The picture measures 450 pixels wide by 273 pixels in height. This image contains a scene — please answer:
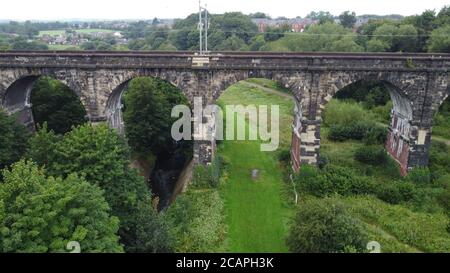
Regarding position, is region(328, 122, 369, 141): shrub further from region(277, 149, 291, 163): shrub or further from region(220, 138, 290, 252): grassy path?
region(220, 138, 290, 252): grassy path

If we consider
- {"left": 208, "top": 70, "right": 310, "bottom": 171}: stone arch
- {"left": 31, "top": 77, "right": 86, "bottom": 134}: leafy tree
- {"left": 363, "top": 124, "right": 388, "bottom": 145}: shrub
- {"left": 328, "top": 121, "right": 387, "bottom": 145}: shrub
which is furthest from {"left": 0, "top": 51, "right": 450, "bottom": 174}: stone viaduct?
{"left": 328, "top": 121, "right": 387, "bottom": 145}: shrub

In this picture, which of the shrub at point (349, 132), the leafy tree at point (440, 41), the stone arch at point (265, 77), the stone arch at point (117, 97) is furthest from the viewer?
the leafy tree at point (440, 41)

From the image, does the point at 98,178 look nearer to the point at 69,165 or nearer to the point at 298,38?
the point at 69,165

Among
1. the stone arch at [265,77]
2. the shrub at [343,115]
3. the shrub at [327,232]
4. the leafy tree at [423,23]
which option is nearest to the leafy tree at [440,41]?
the leafy tree at [423,23]

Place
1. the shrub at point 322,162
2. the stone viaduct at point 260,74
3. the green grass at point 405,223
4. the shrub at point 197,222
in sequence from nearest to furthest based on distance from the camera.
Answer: the green grass at point 405,223 → the shrub at point 197,222 → the stone viaduct at point 260,74 → the shrub at point 322,162

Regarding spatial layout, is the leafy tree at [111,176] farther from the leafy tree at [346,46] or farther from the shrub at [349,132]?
the leafy tree at [346,46]

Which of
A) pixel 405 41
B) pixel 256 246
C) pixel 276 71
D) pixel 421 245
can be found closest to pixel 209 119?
pixel 276 71

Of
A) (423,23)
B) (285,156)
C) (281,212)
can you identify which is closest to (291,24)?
(423,23)
